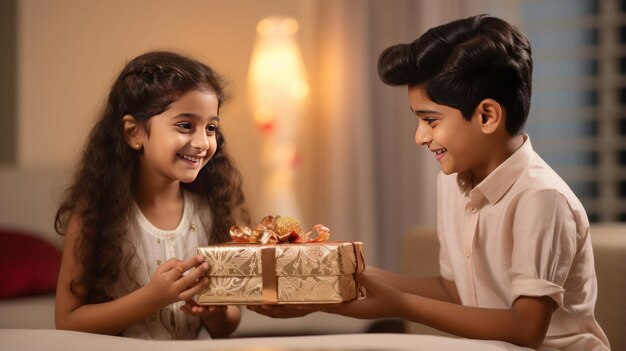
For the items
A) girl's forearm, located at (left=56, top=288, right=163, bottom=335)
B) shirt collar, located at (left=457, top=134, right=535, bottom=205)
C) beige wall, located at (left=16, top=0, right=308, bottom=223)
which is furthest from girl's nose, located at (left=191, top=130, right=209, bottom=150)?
beige wall, located at (left=16, top=0, right=308, bottom=223)

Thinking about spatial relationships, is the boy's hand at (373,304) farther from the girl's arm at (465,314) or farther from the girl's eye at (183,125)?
the girl's eye at (183,125)

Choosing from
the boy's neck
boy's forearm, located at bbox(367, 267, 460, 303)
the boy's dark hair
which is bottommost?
boy's forearm, located at bbox(367, 267, 460, 303)

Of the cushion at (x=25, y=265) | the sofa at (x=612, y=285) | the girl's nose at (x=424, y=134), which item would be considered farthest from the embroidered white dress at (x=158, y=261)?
the cushion at (x=25, y=265)

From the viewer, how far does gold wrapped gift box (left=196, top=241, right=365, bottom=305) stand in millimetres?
1174

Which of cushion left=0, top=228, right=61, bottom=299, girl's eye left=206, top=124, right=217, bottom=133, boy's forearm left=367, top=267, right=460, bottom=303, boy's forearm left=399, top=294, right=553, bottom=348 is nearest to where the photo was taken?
boy's forearm left=399, top=294, right=553, bottom=348

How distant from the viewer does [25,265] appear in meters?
2.41

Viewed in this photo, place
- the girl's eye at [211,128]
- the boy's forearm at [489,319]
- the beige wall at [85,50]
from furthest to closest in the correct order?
the beige wall at [85,50] → the girl's eye at [211,128] → the boy's forearm at [489,319]

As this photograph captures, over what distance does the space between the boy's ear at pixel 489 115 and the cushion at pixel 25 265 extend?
1.53 meters

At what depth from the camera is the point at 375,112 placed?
4012 millimetres

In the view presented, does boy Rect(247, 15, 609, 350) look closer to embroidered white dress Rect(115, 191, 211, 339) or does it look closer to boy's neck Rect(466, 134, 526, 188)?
A: boy's neck Rect(466, 134, 526, 188)

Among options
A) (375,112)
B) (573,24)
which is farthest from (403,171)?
(573,24)

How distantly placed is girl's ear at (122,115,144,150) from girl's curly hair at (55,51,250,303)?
1 centimetres

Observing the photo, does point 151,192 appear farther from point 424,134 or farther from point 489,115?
point 489,115

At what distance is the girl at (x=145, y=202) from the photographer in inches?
52.6
